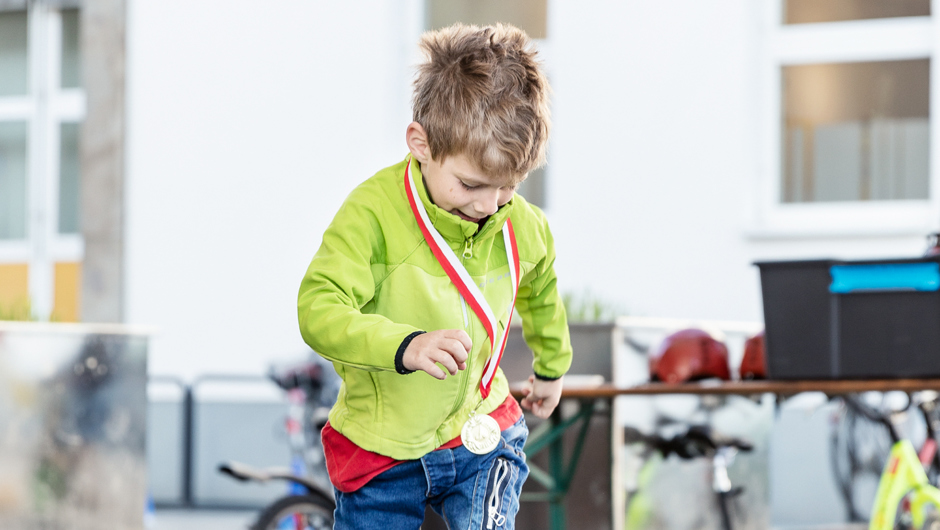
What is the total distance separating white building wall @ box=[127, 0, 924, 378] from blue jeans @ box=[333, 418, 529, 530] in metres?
4.50

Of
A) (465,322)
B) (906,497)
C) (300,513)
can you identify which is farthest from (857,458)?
(465,322)

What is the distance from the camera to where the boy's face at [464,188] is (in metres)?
1.78

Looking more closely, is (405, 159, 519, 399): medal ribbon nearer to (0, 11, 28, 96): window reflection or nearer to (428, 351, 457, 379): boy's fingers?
(428, 351, 457, 379): boy's fingers

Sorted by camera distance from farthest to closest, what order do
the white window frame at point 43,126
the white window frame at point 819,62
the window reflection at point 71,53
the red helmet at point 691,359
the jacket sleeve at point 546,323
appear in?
the window reflection at point 71,53 < the white window frame at point 43,126 < the white window frame at point 819,62 < the red helmet at point 691,359 < the jacket sleeve at point 546,323

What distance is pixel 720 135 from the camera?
6578 millimetres

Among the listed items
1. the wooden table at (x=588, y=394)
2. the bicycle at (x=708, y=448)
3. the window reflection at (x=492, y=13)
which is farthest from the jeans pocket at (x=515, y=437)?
the window reflection at (x=492, y=13)

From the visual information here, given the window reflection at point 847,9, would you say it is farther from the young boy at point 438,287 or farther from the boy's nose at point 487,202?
the boy's nose at point 487,202

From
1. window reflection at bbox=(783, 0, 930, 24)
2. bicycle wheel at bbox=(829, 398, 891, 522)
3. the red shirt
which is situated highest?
window reflection at bbox=(783, 0, 930, 24)

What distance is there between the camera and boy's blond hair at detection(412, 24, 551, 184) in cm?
175

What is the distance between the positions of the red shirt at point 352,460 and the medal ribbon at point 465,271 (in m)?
Answer: 0.12

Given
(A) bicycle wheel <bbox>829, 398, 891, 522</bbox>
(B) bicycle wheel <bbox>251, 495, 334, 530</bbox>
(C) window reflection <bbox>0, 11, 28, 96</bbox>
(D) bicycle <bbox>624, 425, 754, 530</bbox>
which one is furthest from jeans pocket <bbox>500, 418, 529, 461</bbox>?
(C) window reflection <bbox>0, 11, 28, 96</bbox>

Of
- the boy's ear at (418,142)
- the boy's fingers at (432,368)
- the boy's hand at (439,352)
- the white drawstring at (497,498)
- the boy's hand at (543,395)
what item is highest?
the boy's ear at (418,142)

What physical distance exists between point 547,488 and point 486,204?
2.04 metres

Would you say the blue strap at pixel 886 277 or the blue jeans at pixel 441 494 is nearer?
the blue jeans at pixel 441 494
